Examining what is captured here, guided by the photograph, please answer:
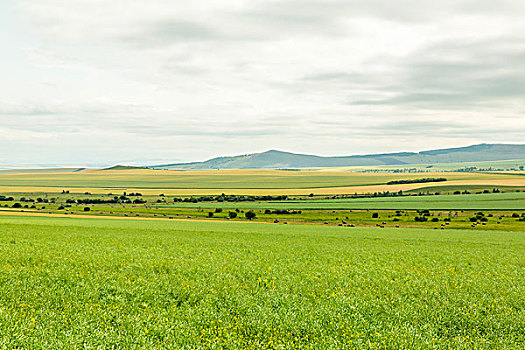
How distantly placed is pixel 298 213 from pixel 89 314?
10191cm

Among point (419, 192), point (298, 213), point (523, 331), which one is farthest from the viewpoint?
point (419, 192)

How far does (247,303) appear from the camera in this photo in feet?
51.1

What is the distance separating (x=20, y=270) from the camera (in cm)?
1833

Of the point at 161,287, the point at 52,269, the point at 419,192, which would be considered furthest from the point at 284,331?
the point at 419,192

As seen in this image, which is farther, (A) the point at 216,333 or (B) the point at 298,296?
(B) the point at 298,296

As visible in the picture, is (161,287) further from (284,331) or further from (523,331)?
(523,331)

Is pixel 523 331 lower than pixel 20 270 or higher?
lower

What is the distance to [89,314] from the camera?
45.6 feet

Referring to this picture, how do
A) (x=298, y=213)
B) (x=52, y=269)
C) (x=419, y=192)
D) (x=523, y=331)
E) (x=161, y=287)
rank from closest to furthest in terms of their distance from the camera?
(x=523, y=331) < (x=161, y=287) < (x=52, y=269) < (x=298, y=213) < (x=419, y=192)

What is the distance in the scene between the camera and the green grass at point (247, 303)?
41.3 ft

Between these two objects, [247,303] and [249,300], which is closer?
[247,303]

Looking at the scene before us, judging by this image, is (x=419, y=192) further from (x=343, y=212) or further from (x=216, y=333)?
(x=216, y=333)

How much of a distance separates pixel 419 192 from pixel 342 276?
172 metres

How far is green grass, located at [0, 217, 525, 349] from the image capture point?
12578 millimetres
